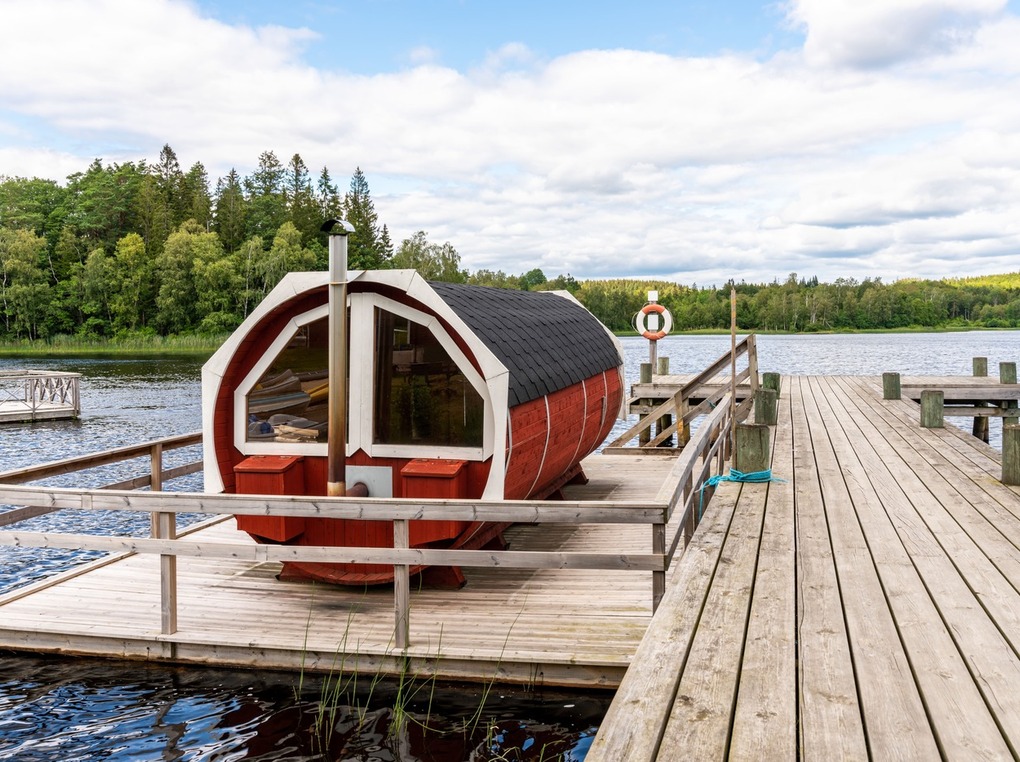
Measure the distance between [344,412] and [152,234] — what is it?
87265mm

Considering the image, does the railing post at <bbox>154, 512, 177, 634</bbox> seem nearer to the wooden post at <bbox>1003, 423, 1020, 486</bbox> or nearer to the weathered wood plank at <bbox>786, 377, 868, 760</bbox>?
the weathered wood plank at <bbox>786, 377, 868, 760</bbox>

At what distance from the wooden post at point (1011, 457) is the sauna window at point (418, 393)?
4812 mm

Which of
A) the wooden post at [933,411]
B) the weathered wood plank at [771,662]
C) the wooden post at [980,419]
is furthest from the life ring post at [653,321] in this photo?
the weathered wood plank at [771,662]

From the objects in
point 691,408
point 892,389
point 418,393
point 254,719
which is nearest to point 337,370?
point 418,393

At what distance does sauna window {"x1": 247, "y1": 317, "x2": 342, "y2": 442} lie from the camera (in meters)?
7.13

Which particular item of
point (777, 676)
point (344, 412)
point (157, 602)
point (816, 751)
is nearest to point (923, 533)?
point (777, 676)

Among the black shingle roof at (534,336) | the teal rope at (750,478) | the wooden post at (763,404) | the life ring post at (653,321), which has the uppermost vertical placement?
the life ring post at (653,321)

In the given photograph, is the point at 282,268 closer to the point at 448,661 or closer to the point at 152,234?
the point at 152,234

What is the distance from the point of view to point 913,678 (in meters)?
3.60

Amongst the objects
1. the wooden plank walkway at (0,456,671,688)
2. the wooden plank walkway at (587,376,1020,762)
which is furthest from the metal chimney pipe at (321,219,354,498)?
the wooden plank walkway at (587,376,1020,762)

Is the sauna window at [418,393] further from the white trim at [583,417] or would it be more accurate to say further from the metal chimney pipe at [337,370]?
the white trim at [583,417]

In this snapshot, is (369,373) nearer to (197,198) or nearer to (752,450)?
(752,450)

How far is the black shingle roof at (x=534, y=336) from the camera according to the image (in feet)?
23.0

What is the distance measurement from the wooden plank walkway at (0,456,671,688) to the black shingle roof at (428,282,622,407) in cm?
154
